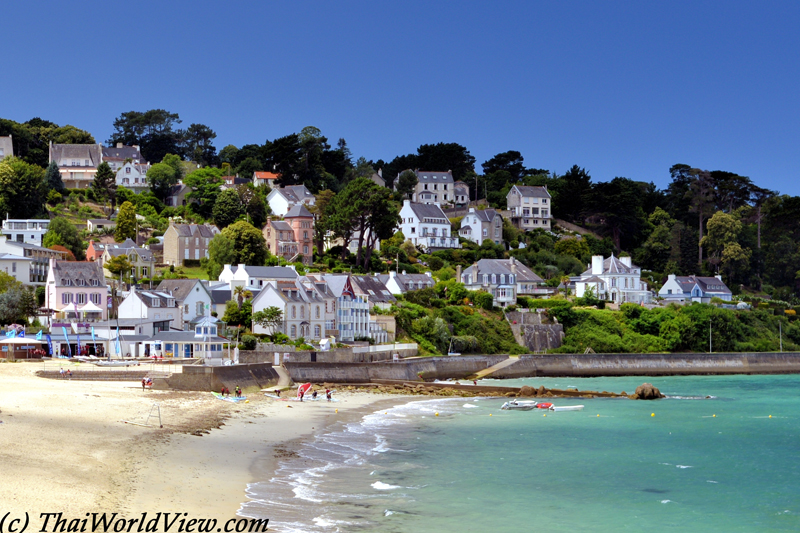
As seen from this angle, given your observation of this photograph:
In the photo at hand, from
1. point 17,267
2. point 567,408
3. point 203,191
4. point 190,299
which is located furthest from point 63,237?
point 567,408

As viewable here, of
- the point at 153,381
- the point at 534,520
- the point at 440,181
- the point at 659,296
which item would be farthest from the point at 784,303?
the point at 534,520

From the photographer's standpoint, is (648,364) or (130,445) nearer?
(130,445)

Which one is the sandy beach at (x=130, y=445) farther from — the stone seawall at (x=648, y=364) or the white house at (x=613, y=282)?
the white house at (x=613, y=282)

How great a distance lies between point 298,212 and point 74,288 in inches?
1188

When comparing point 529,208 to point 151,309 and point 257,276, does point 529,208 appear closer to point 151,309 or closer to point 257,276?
point 257,276

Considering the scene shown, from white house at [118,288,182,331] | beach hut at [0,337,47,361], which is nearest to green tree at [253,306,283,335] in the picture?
white house at [118,288,182,331]

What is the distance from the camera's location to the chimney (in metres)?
80.6

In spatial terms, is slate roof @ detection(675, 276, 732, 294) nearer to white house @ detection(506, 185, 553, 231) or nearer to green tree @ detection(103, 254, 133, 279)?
white house @ detection(506, 185, 553, 231)

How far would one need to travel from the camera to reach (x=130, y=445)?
19875 millimetres

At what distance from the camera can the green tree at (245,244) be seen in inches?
2736

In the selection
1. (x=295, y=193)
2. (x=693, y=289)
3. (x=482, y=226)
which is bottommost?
(x=693, y=289)

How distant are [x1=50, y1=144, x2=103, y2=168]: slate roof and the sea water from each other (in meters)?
69.4

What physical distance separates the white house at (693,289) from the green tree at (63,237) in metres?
57.1

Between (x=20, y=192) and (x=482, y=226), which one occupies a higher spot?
(x=20, y=192)
